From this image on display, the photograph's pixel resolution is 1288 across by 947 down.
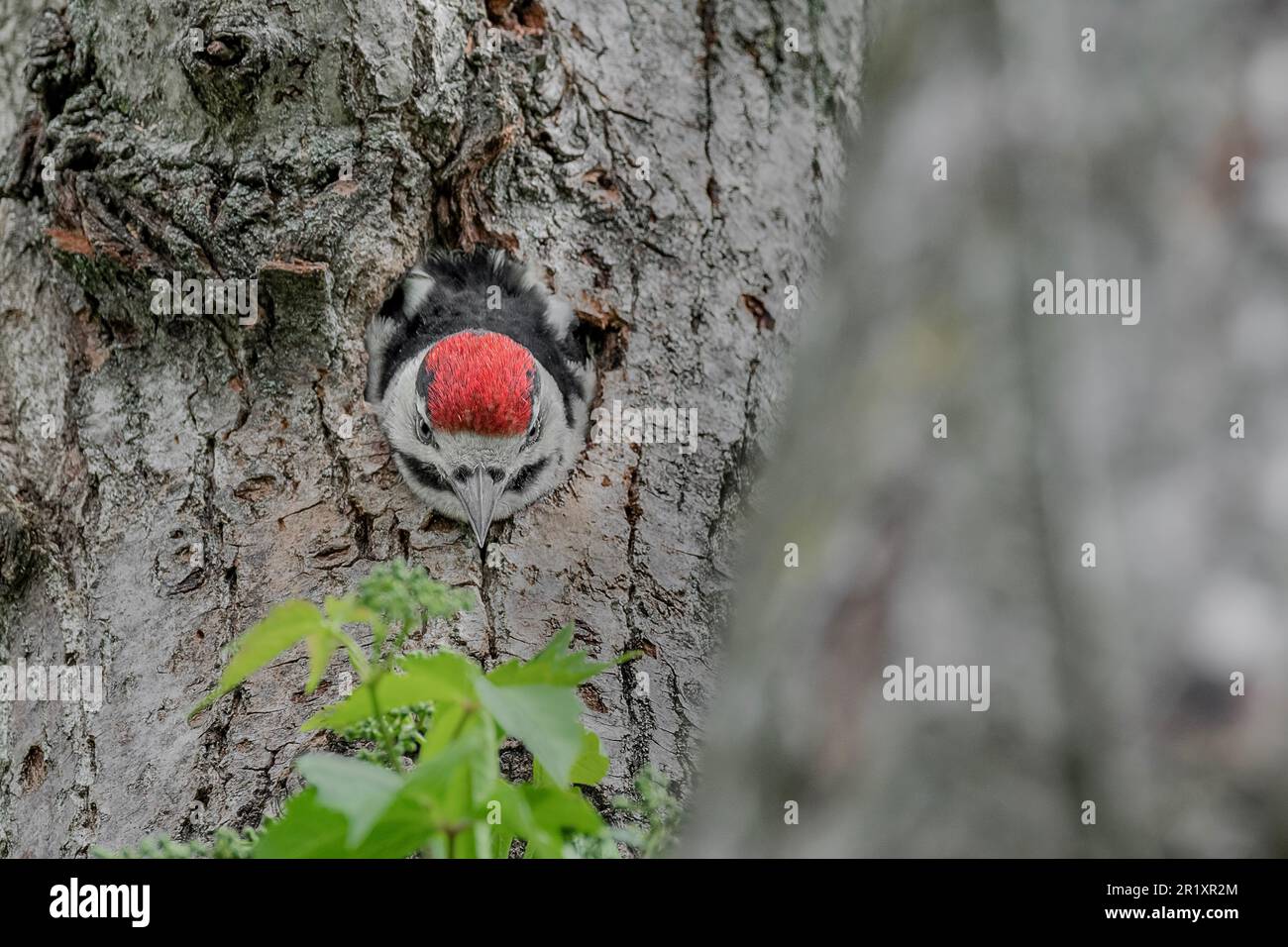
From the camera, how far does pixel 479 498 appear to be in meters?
2.99

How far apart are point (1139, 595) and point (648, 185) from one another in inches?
94.5

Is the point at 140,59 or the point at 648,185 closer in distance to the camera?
the point at 140,59

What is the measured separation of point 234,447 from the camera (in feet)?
8.79

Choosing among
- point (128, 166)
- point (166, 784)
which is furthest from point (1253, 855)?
point (128, 166)

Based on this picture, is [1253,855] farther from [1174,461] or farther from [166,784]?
[166,784]

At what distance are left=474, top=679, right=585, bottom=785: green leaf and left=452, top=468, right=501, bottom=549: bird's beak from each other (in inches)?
67.5

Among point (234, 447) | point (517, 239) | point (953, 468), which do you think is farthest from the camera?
point (517, 239)

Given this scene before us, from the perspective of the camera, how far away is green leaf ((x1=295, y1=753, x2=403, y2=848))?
3.08ft
